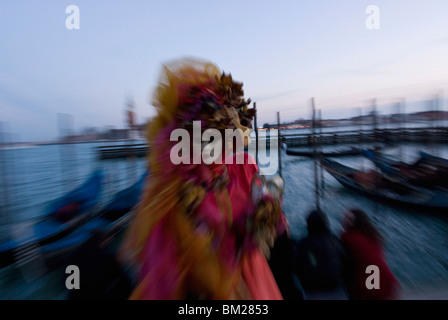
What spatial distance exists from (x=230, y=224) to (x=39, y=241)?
9.12 ft

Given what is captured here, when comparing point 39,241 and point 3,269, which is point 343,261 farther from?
point 3,269

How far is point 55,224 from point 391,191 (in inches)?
227

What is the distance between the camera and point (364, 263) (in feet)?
4.92

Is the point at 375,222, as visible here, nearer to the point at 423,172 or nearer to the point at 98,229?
the point at 423,172

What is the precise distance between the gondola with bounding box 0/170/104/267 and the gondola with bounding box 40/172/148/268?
12cm

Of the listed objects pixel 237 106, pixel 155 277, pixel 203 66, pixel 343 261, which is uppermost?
pixel 203 66

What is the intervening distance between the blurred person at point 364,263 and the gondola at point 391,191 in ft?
9.66

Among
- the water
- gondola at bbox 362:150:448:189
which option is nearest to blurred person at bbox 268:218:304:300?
the water

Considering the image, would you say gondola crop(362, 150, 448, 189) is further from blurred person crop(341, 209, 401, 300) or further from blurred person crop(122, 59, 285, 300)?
blurred person crop(122, 59, 285, 300)

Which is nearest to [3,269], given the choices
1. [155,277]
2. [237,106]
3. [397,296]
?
[155,277]

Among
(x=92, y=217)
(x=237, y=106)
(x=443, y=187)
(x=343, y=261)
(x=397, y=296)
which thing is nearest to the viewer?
(x=237, y=106)

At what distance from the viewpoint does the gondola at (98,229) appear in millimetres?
2293

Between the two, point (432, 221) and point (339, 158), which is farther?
point (339, 158)

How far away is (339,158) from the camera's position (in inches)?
446
